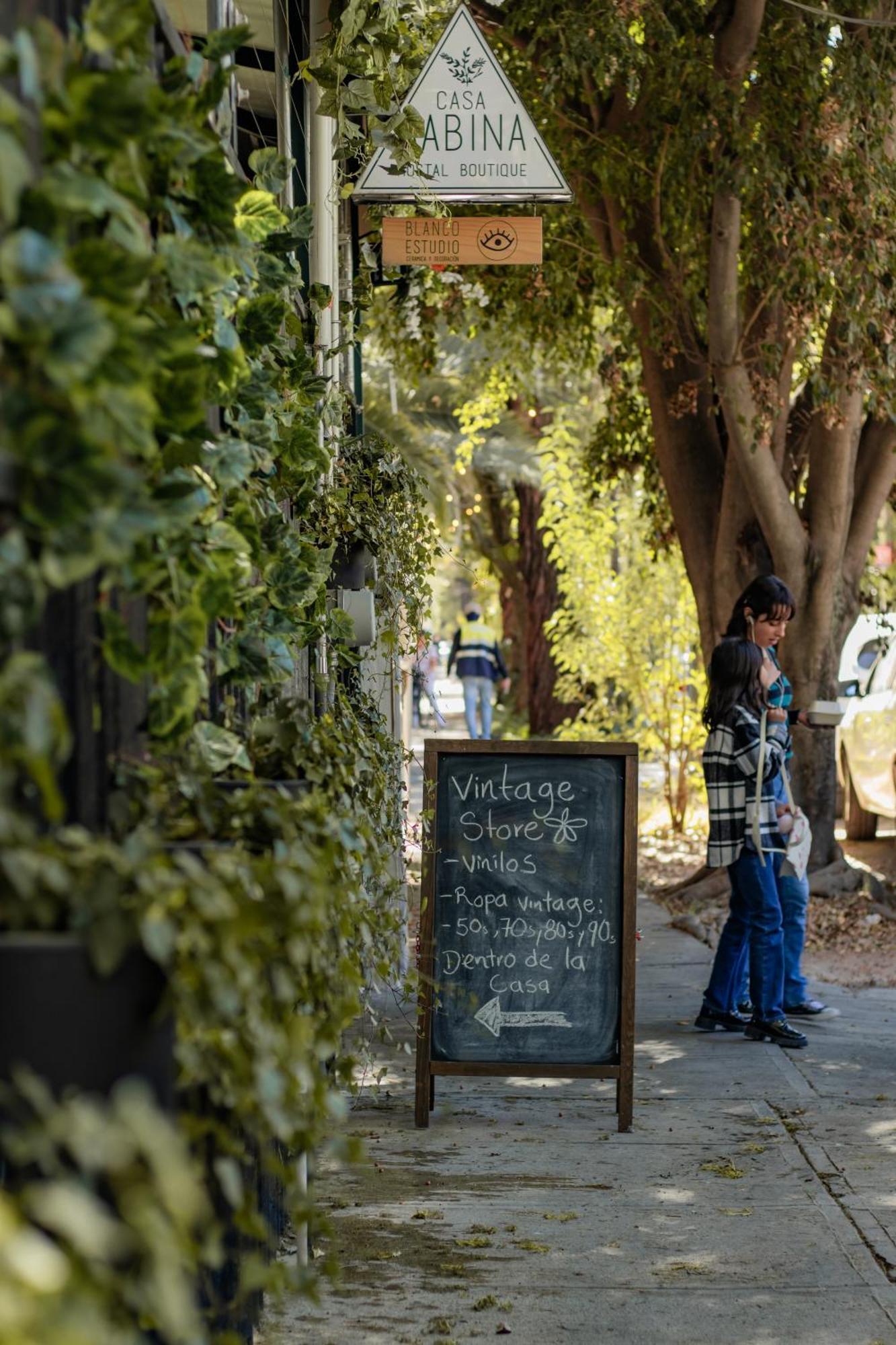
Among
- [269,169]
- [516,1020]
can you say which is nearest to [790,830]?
[516,1020]

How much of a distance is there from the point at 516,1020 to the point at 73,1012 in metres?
3.78

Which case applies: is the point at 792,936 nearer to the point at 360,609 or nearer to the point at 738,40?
the point at 360,609

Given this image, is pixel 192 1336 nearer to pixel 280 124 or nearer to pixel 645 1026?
pixel 280 124

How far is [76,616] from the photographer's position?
2254mm

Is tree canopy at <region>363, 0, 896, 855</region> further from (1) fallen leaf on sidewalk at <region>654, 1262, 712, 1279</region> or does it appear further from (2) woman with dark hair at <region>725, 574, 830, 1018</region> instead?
(1) fallen leaf on sidewalk at <region>654, 1262, 712, 1279</region>

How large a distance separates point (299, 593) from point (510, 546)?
825 inches

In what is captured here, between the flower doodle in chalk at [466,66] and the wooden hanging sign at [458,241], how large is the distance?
1.68ft

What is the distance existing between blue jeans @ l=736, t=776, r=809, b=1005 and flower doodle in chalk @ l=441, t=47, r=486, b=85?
11.2 feet

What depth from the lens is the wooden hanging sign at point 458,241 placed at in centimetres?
603

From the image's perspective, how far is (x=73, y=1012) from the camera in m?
1.77

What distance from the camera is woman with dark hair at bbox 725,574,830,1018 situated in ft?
21.8

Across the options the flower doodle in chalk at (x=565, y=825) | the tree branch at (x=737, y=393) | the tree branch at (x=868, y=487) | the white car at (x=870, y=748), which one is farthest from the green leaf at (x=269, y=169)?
the white car at (x=870, y=748)

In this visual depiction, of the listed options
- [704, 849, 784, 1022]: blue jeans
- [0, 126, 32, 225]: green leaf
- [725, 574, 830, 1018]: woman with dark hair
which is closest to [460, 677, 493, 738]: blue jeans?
[725, 574, 830, 1018]: woman with dark hair

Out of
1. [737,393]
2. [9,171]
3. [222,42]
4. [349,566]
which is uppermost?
[737,393]
